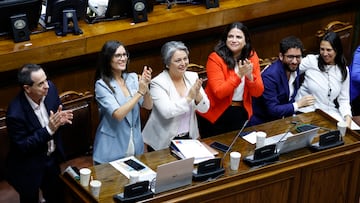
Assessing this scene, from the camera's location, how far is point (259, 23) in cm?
550

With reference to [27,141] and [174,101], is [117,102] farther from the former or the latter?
[27,141]

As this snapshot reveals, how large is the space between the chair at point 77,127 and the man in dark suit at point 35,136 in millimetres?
434

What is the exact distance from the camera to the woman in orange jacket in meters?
3.94

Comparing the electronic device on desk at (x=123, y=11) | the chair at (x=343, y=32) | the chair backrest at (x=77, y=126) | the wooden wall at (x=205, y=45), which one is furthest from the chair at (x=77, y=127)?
the chair at (x=343, y=32)

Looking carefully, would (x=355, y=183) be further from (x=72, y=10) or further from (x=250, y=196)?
(x=72, y=10)

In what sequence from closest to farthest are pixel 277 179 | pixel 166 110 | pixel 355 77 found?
pixel 277 179
pixel 166 110
pixel 355 77

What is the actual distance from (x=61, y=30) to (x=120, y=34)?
1.26 feet

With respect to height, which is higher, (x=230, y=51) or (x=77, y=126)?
(x=230, y=51)

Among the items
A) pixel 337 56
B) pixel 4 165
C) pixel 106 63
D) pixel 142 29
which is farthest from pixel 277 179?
pixel 142 29

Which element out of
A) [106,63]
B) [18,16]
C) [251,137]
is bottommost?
[251,137]

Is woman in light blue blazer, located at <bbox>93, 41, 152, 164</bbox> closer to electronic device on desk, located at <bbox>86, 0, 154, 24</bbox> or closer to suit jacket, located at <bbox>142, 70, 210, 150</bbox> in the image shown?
suit jacket, located at <bbox>142, 70, 210, 150</bbox>

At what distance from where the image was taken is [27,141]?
3387 millimetres

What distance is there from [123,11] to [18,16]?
2.58 ft

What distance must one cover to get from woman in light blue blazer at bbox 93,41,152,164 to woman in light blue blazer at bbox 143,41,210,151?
0.10m
